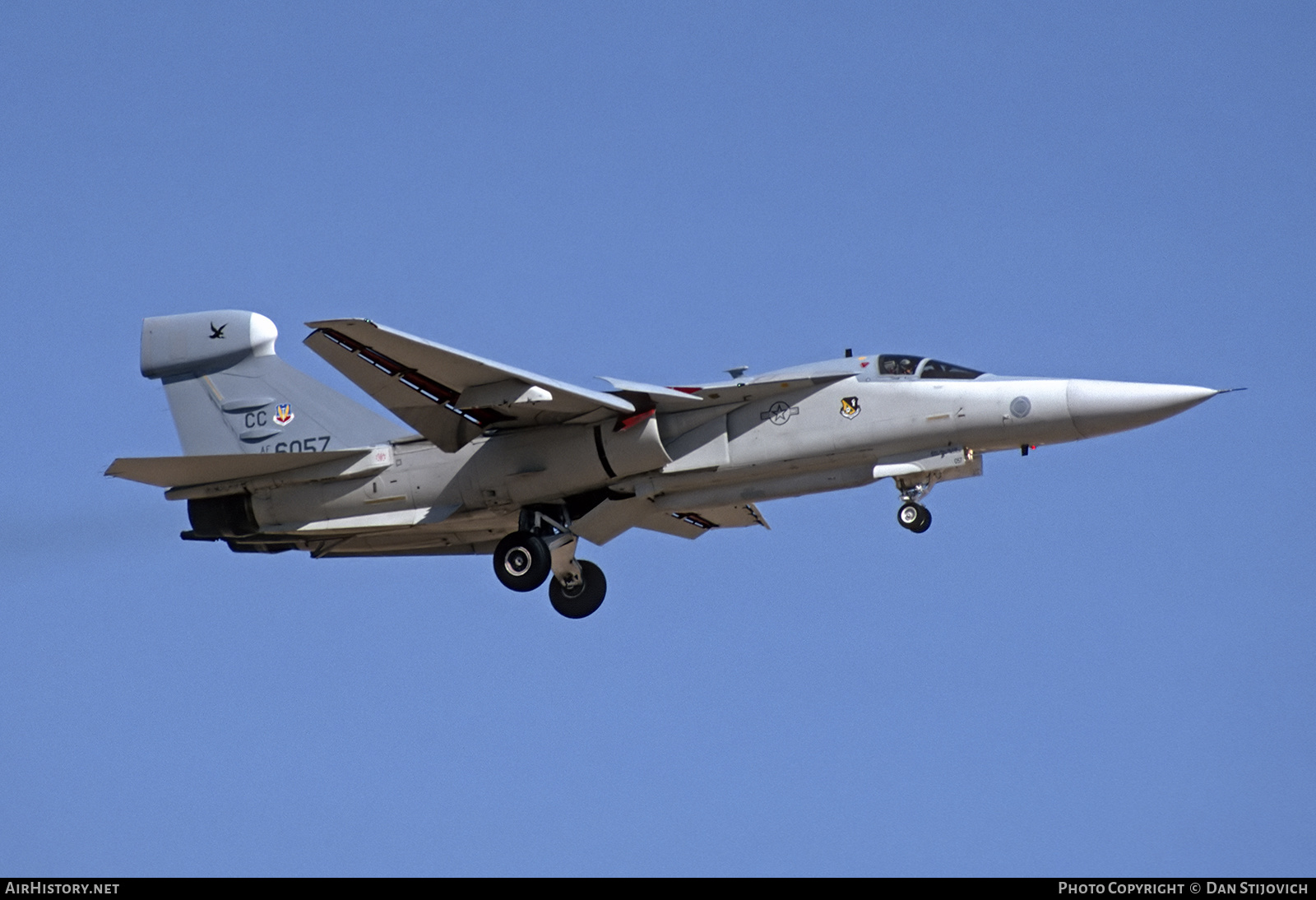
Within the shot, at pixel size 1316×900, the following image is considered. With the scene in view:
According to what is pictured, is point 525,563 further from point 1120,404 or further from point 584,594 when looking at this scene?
point 1120,404

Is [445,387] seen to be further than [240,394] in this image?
No

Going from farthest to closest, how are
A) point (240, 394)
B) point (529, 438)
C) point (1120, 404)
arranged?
point (240, 394) → point (529, 438) → point (1120, 404)

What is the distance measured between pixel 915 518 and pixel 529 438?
494 cm

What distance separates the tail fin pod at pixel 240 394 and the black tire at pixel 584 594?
315cm

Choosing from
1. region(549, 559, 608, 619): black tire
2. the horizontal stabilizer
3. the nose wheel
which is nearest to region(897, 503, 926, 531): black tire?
the nose wheel

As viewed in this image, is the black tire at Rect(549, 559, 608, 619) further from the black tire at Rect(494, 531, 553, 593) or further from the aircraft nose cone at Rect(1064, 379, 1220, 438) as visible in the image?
the aircraft nose cone at Rect(1064, 379, 1220, 438)

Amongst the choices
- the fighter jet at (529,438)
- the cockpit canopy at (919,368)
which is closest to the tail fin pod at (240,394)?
the fighter jet at (529,438)

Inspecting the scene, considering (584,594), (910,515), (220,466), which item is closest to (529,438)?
(584,594)

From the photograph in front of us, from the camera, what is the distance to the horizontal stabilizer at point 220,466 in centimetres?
2183

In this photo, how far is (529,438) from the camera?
2195 centimetres

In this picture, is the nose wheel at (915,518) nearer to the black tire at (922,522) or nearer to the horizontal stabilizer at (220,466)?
the black tire at (922,522)

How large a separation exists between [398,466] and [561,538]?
2289mm
